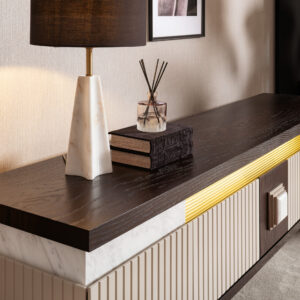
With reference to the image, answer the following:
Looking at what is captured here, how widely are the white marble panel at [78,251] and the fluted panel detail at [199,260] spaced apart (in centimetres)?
2

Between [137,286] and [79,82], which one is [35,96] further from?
[137,286]

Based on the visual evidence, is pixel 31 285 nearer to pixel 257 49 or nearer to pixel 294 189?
pixel 294 189

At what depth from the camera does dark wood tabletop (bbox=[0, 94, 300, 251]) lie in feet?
3.14

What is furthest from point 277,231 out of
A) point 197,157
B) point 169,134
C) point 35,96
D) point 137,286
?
point 35,96

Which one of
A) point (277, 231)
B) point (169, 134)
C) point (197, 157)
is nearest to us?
point (169, 134)

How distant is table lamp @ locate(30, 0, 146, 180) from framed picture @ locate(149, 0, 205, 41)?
27.5 inches

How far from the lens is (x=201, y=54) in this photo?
6.97 feet

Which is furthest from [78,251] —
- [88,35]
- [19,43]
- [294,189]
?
[294,189]

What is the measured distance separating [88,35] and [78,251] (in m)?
0.43

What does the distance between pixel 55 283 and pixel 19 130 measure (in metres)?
0.49

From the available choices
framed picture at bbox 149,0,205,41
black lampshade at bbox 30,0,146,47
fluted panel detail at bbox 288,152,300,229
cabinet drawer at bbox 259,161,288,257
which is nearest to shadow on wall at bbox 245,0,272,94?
framed picture at bbox 149,0,205,41

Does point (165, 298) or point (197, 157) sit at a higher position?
point (197, 157)

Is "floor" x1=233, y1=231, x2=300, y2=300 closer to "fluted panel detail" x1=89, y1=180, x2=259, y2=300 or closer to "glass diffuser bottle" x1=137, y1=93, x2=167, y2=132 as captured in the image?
"fluted panel detail" x1=89, y1=180, x2=259, y2=300

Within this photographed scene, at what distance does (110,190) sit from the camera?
3.69ft
